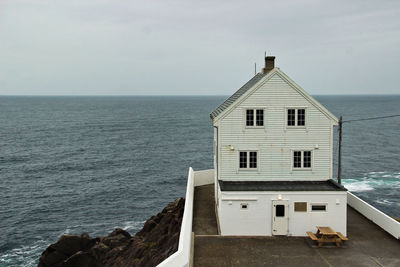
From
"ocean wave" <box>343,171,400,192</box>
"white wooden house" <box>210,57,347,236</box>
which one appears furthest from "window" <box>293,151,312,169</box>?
"ocean wave" <box>343,171,400,192</box>

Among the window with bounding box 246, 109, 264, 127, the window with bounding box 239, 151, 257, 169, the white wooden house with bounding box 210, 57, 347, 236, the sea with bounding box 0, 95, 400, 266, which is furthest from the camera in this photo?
the sea with bounding box 0, 95, 400, 266

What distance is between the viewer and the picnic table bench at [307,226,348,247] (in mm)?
18703

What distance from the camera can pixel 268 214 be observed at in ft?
65.7

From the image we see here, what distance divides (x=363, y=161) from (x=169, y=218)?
167 feet

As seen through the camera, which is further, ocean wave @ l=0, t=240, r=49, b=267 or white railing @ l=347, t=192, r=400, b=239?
ocean wave @ l=0, t=240, r=49, b=267

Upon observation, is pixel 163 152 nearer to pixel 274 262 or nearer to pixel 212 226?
pixel 212 226

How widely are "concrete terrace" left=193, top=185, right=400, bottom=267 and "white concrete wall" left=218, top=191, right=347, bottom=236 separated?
0.53 m

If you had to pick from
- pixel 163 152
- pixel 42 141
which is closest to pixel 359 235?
pixel 163 152

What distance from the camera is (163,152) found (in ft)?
264

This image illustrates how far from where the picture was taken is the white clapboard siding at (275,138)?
70.7 ft

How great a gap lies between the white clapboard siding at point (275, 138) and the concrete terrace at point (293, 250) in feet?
11.9

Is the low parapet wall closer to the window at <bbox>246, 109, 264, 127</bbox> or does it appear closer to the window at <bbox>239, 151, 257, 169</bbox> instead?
the window at <bbox>239, 151, 257, 169</bbox>

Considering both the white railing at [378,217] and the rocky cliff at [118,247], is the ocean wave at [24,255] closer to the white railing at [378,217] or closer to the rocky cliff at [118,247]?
the rocky cliff at [118,247]

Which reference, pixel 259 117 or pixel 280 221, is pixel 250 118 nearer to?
pixel 259 117
